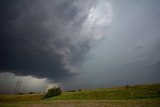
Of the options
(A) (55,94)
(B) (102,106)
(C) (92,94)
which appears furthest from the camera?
(A) (55,94)

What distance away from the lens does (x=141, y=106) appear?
32.5 metres

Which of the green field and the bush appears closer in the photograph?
the green field

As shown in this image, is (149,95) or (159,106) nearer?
(159,106)

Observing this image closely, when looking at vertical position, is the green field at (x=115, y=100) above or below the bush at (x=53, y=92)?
below

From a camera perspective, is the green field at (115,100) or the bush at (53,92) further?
the bush at (53,92)

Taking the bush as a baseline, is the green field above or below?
below

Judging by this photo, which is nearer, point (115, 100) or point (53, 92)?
point (115, 100)

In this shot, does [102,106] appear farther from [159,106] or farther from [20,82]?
[20,82]

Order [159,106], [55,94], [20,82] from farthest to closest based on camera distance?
[20,82] < [55,94] < [159,106]

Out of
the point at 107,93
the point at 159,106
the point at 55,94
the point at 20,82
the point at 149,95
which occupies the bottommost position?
the point at 159,106

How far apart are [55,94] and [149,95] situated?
176 feet

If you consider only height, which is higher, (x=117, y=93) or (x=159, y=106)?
(x=117, y=93)

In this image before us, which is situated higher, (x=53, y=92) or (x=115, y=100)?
(x=53, y=92)

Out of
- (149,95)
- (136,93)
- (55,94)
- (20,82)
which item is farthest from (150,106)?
(20,82)
